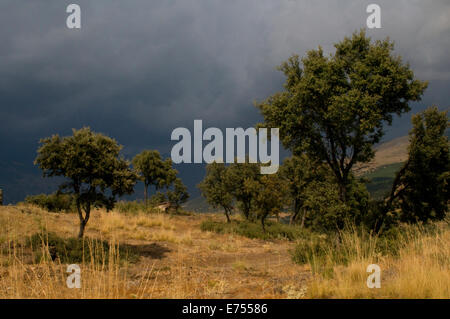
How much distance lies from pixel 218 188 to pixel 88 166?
2559cm

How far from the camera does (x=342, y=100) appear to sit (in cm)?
1612

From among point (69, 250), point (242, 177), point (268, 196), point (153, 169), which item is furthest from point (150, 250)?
point (153, 169)

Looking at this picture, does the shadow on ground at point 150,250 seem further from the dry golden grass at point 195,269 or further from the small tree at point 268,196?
the small tree at point 268,196

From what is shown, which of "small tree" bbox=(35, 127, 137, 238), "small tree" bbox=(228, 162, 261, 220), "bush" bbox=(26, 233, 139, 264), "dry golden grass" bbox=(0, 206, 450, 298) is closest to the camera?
"dry golden grass" bbox=(0, 206, 450, 298)

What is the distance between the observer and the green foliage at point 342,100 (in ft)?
53.6

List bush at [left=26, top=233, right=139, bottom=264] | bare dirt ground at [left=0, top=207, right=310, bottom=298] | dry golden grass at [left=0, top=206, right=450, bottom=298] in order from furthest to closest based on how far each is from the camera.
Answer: bush at [left=26, top=233, right=139, bottom=264] → bare dirt ground at [left=0, top=207, right=310, bottom=298] → dry golden grass at [left=0, top=206, right=450, bottom=298]

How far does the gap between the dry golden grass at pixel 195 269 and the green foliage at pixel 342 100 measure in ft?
20.3

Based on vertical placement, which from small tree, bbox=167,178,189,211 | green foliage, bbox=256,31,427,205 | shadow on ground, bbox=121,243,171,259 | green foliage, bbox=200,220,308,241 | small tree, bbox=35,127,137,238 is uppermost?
green foliage, bbox=256,31,427,205

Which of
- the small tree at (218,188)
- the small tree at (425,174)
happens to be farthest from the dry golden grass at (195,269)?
the small tree at (425,174)

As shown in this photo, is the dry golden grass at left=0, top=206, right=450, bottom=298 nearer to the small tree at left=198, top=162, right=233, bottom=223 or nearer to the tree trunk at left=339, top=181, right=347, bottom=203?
the tree trunk at left=339, top=181, right=347, bottom=203

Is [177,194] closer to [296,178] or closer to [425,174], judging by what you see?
[296,178]

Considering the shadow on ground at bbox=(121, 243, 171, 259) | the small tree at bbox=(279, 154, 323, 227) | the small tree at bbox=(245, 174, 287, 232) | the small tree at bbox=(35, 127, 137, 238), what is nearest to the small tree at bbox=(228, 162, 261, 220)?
the small tree at bbox=(279, 154, 323, 227)

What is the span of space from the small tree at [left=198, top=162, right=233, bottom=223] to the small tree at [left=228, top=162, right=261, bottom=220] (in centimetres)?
70

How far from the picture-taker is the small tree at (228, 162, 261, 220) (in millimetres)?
40172
